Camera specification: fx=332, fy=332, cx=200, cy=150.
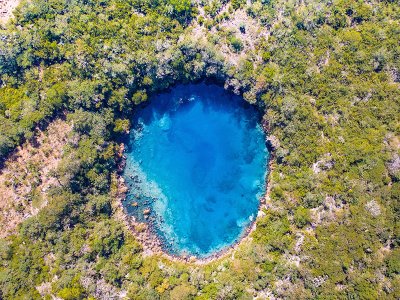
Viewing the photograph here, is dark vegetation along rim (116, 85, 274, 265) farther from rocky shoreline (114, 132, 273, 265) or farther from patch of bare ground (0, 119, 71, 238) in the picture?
patch of bare ground (0, 119, 71, 238)

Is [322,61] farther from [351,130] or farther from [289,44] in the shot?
[351,130]

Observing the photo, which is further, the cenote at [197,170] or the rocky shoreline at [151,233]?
the cenote at [197,170]

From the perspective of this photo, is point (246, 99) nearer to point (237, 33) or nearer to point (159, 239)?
point (237, 33)

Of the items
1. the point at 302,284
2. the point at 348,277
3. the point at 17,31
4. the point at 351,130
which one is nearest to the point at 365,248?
the point at 348,277

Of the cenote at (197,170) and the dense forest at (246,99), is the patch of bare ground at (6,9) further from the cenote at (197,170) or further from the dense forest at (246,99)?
the cenote at (197,170)

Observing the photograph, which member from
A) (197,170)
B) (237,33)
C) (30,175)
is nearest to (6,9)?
(30,175)

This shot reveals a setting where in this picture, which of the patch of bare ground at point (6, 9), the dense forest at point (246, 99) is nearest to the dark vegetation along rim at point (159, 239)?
the dense forest at point (246, 99)

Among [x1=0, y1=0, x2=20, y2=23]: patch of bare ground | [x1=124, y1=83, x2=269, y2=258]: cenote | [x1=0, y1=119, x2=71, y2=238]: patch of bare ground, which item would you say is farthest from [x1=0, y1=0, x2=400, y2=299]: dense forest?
[x1=124, y1=83, x2=269, y2=258]: cenote
